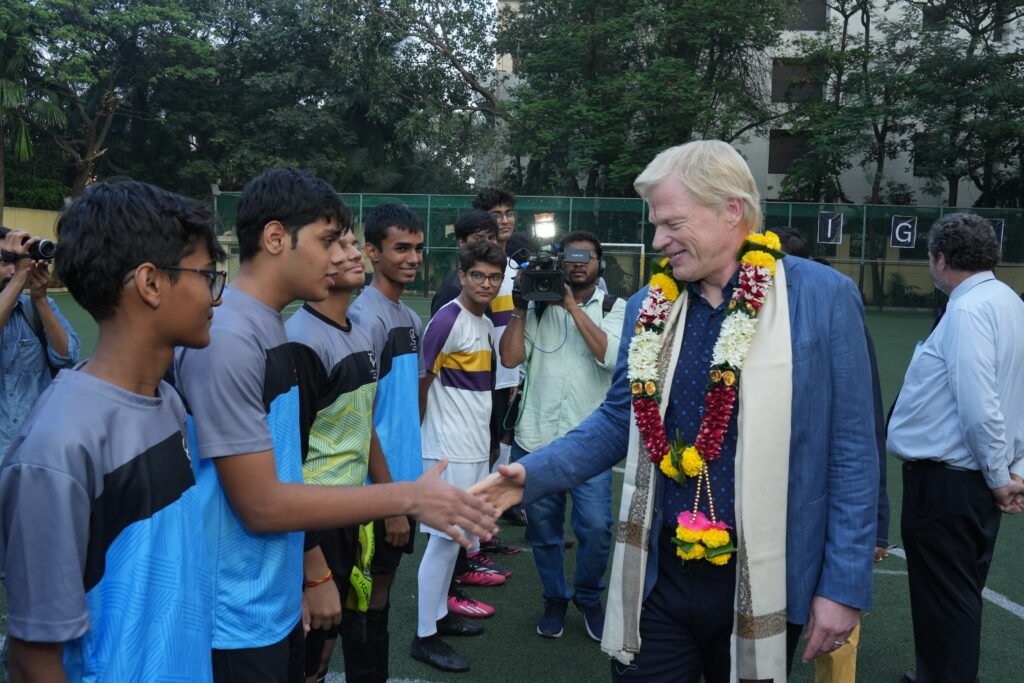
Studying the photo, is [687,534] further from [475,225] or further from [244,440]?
[475,225]

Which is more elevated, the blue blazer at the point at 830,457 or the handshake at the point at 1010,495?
the blue blazer at the point at 830,457

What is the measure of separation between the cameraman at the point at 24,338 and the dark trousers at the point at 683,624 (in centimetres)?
348

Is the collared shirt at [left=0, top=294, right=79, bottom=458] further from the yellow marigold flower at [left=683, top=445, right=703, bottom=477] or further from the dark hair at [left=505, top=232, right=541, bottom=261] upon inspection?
the yellow marigold flower at [left=683, top=445, right=703, bottom=477]

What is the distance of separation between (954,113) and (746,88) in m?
6.26

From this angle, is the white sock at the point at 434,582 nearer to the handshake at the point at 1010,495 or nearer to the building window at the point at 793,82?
the handshake at the point at 1010,495

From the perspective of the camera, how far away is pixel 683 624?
2750mm

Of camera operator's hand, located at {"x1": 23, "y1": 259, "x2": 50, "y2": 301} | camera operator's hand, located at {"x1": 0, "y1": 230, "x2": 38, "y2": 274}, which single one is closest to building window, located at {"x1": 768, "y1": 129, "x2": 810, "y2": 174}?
camera operator's hand, located at {"x1": 23, "y1": 259, "x2": 50, "y2": 301}

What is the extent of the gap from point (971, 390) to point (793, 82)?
1157 inches

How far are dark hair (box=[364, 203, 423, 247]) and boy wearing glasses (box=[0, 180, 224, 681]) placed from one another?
2.28m

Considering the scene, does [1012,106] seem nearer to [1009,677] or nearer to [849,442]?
[1009,677]

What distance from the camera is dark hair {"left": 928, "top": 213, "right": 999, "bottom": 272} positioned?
4152 millimetres

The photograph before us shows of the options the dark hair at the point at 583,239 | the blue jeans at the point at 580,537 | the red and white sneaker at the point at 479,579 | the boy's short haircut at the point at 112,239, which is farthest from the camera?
the red and white sneaker at the point at 479,579

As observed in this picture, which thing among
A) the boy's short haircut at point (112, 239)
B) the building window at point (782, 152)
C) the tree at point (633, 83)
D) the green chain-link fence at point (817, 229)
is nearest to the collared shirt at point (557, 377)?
the boy's short haircut at point (112, 239)

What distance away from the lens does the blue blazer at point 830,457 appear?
100 inches
